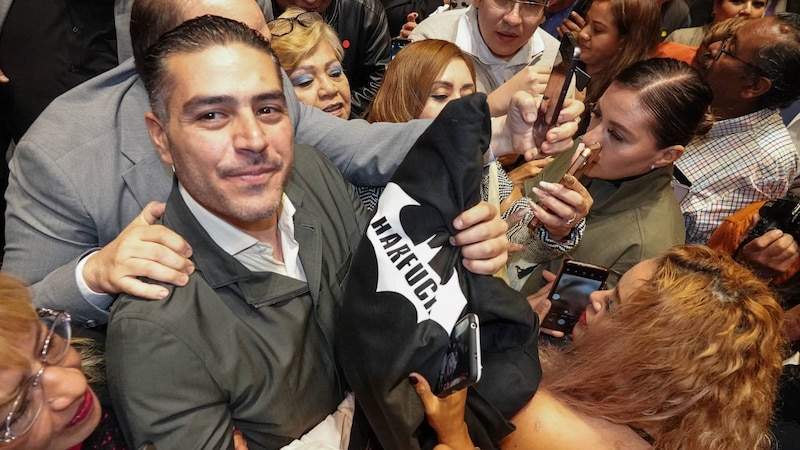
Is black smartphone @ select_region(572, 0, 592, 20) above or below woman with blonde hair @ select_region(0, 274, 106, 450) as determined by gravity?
below

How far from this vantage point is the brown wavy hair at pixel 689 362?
5.02ft

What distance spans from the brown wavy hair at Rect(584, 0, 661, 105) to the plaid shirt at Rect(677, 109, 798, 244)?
2.37ft

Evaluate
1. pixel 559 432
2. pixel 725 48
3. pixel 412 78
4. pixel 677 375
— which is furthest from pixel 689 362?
pixel 725 48

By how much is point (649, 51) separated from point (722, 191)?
3.67ft

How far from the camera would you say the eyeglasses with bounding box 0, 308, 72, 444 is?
43.2 inches

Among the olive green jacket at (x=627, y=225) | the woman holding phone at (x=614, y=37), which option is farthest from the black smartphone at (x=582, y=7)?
the olive green jacket at (x=627, y=225)

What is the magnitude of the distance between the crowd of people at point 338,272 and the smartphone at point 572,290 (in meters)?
0.07

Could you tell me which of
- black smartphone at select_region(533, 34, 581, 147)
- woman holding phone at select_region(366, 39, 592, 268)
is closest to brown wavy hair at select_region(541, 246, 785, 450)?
black smartphone at select_region(533, 34, 581, 147)

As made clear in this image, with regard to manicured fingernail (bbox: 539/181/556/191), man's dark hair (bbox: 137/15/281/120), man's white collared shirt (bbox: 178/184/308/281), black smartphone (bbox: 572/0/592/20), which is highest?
man's dark hair (bbox: 137/15/281/120)

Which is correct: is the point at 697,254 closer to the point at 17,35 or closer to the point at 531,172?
the point at 531,172

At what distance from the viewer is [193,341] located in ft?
3.91

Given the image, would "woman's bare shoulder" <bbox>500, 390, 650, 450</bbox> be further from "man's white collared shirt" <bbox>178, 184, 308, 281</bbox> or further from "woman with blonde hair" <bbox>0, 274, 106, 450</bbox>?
"woman with blonde hair" <bbox>0, 274, 106, 450</bbox>

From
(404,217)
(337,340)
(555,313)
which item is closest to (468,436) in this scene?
(337,340)

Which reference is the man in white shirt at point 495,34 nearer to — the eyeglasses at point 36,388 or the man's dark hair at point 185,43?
the man's dark hair at point 185,43
